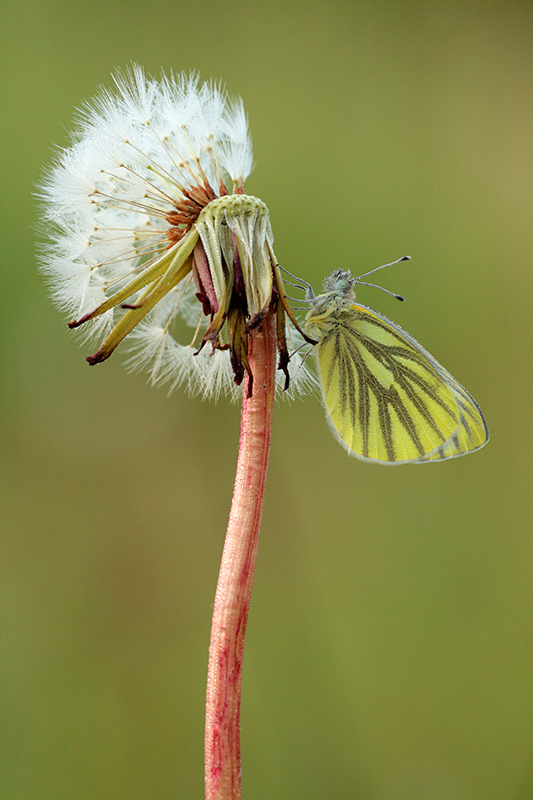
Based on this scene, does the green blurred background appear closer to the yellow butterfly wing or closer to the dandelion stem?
the yellow butterfly wing

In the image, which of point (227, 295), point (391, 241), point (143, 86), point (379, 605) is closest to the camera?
point (227, 295)

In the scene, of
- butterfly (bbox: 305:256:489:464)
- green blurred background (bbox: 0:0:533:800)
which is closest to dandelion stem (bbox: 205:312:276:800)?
butterfly (bbox: 305:256:489:464)

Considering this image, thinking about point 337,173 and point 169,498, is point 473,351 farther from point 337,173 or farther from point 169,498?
point 169,498

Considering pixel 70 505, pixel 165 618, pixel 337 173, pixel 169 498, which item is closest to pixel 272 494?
pixel 169 498

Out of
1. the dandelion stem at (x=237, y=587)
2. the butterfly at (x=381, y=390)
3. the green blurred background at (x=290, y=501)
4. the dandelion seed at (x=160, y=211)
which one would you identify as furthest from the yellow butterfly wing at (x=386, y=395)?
the green blurred background at (x=290, y=501)

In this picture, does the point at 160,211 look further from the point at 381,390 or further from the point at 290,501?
the point at 290,501

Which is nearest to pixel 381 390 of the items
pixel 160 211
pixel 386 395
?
pixel 386 395
